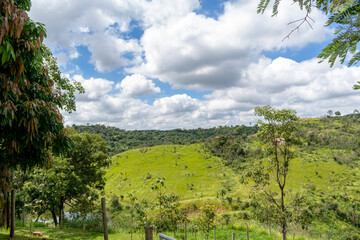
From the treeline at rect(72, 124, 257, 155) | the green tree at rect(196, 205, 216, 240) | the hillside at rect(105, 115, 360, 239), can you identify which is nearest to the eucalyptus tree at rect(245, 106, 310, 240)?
the green tree at rect(196, 205, 216, 240)

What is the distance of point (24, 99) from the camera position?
12.2 ft

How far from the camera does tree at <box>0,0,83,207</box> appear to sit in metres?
2.78

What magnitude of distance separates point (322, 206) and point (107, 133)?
116975 mm

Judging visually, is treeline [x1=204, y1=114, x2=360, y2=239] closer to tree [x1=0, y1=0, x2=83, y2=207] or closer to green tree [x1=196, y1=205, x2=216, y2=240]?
green tree [x1=196, y1=205, x2=216, y2=240]

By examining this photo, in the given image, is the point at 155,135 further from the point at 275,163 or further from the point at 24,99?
the point at 24,99

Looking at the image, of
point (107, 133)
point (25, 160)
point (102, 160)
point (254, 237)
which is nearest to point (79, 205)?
point (102, 160)

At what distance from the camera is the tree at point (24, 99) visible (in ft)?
9.12

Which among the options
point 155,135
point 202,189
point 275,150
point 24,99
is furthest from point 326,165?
point 155,135

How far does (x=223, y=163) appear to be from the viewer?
67.1 metres

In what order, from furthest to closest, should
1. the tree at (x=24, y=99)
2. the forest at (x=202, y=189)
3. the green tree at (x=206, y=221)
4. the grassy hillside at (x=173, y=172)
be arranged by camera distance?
1. the grassy hillside at (x=173, y=172)
2. the green tree at (x=206, y=221)
3. the forest at (x=202, y=189)
4. the tree at (x=24, y=99)

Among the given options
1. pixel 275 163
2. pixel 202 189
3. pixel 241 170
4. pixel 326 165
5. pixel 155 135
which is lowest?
pixel 202 189

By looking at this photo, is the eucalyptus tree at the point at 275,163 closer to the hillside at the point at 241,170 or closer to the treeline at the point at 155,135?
the hillside at the point at 241,170

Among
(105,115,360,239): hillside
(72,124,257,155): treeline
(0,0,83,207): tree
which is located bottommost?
(105,115,360,239): hillside

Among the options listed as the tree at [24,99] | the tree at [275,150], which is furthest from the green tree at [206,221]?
the tree at [24,99]
